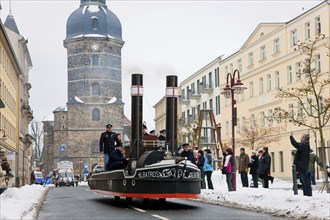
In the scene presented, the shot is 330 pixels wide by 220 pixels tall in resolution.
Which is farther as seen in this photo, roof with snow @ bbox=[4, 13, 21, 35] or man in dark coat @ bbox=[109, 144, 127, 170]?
roof with snow @ bbox=[4, 13, 21, 35]

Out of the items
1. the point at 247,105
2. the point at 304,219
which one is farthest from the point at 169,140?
the point at 247,105

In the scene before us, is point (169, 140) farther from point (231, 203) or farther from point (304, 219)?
point (304, 219)

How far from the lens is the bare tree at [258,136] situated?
51875mm

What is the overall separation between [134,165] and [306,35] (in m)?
34.4

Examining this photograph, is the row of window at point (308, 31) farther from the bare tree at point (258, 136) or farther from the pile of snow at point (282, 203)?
the pile of snow at point (282, 203)

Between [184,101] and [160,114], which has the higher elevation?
[160,114]

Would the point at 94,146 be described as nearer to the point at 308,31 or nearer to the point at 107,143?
the point at 308,31

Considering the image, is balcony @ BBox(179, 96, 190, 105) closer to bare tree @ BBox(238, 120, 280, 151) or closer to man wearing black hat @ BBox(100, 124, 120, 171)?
bare tree @ BBox(238, 120, 280, 151)

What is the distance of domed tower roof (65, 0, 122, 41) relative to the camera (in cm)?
11338

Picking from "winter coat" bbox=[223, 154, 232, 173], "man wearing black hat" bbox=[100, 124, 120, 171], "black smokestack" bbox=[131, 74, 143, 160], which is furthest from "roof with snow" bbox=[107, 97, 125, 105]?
"black smokestack" bbox=[131, 74, 143, 160]

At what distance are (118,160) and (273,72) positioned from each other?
39041 mm

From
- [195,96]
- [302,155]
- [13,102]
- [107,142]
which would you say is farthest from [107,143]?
[195,96]

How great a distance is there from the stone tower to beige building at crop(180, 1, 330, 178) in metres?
43.7

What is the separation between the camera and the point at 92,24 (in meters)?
114
